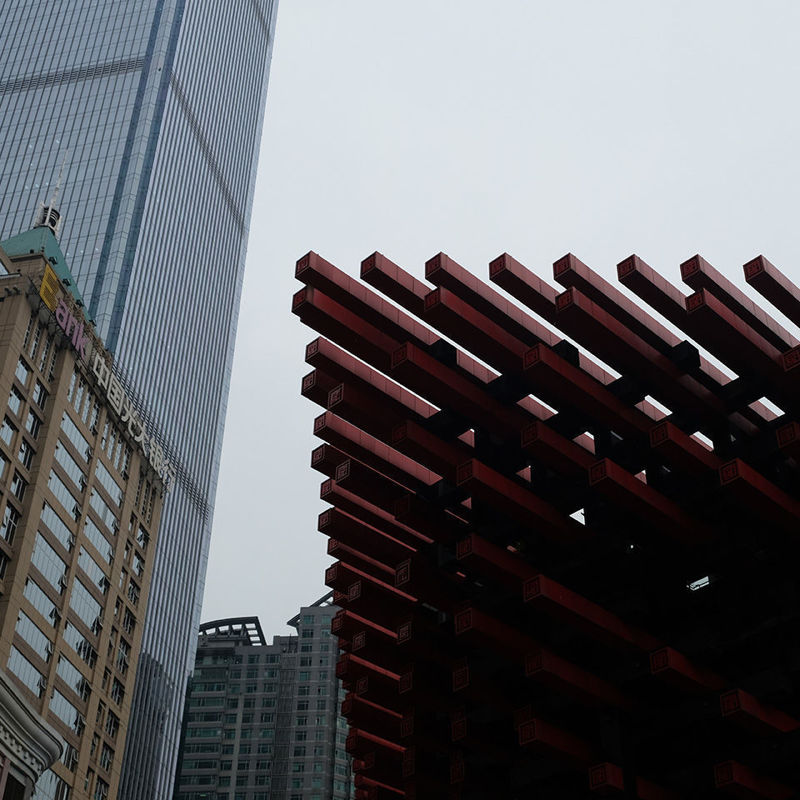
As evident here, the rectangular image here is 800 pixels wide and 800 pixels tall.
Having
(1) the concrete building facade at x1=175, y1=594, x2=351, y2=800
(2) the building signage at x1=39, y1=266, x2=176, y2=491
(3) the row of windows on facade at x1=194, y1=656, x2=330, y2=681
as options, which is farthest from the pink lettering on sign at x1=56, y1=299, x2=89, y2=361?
(3) the row of windows on facade at x1=194, y1=656, x2=330, y2=681

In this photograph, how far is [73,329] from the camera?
76938 mm

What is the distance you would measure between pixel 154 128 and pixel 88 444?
257 ft

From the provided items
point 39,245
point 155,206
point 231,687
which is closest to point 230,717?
point 231,687

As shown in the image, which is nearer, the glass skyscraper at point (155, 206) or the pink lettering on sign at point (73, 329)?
the pink lettering on sign at point (73, 329)

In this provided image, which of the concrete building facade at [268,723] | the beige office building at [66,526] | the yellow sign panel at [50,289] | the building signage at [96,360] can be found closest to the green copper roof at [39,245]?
the beige office building at [66,526]

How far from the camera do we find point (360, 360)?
40.8 meters

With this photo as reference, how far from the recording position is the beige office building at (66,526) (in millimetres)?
67750

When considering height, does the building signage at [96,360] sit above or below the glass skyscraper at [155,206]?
below

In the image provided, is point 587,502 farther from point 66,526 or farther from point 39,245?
point 39,245

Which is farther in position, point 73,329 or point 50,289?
point 73,329

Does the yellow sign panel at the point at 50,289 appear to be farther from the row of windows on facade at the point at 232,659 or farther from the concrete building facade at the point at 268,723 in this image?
the row of windows on facade at the point at 232,659

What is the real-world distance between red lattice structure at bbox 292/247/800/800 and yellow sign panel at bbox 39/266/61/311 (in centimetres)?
3869

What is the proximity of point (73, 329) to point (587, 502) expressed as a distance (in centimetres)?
4775

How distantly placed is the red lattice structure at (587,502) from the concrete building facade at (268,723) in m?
113
